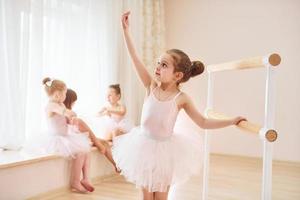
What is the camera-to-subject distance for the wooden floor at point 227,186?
101 inches

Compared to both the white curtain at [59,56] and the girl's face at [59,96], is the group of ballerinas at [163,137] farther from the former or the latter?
the white curtain at [59,56]

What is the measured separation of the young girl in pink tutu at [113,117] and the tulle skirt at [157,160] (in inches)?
54.4

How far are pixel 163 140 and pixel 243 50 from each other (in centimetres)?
249

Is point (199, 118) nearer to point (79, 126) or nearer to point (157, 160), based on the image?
point (157, 160)

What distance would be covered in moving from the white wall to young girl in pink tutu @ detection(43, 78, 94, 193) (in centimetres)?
181

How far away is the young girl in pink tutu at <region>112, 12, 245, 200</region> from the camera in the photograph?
166cm

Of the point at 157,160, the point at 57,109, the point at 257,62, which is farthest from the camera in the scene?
the point at 57,109

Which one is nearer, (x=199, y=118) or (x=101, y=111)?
(x=199, y=118)

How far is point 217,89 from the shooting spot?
407 centimetres

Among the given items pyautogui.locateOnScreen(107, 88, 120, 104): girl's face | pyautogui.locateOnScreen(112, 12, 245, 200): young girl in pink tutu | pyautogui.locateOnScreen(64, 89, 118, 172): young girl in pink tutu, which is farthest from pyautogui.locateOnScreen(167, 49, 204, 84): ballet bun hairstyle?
pyautogui.locateOnScreen(107, 88, 120, 104): girl's face

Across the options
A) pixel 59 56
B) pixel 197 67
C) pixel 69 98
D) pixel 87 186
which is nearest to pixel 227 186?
pixel 87 186

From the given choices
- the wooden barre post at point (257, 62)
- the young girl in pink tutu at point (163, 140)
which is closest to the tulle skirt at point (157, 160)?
the young girl in pink tutu at point (163, 140)

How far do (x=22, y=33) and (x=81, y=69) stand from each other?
0.66 m

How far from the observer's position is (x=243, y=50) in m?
3.94
